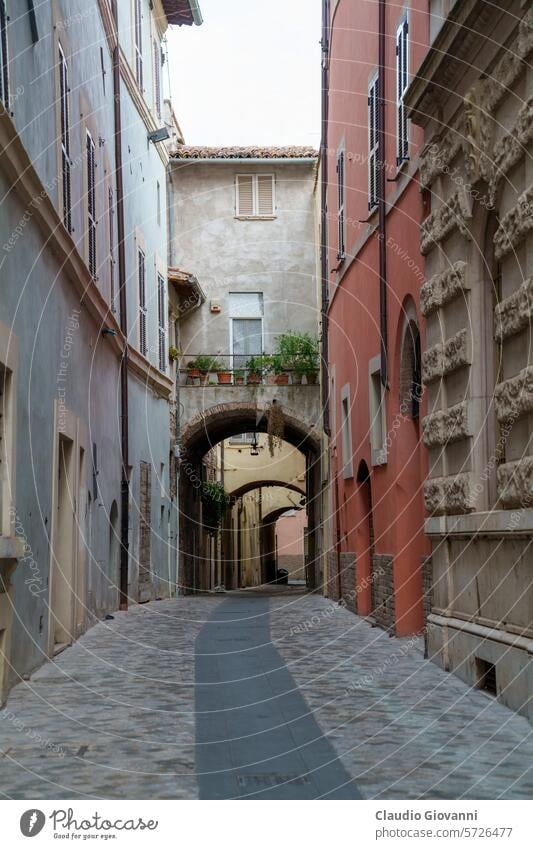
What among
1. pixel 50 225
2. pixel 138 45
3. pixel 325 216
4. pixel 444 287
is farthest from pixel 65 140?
pixel 325 216

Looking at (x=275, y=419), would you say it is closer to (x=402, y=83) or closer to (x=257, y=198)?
(x=257, y=198)

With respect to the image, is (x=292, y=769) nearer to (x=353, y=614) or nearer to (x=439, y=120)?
(x=439, y=120)

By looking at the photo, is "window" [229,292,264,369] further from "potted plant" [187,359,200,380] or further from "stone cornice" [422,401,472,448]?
"stone cornice" [422,401,472,448]

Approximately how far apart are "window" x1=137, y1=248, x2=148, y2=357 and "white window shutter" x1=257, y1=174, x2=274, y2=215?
815 cm

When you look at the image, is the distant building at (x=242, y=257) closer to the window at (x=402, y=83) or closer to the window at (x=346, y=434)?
the window at (x=346, y=434)

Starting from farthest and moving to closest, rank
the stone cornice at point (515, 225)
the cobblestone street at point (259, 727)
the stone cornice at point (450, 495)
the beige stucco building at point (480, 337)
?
the stone cornice at point (450, 495), the beige stucco building at point (480, 337), the stone cornice at point (515, 225), the cobblestone street at point (259, 727)

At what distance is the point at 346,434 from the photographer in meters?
21.0

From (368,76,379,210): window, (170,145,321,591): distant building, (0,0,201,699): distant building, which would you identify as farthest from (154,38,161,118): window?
(368,76,379,210): window

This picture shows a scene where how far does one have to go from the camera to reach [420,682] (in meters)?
10.2

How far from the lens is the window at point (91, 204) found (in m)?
16.2

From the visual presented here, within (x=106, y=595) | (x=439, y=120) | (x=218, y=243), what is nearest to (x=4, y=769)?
(x=439, y=120)

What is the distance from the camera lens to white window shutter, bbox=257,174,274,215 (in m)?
31.0

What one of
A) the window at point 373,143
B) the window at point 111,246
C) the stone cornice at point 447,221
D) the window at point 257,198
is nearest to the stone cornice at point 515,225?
the stone cornice at point 447,221

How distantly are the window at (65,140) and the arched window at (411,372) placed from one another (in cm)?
408
